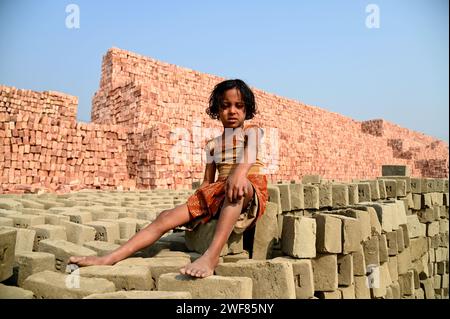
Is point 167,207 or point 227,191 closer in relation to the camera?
point 227,191

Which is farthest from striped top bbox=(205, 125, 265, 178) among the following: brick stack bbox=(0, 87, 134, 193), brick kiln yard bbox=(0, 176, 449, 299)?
brick stack bbox=(0, 87, 134, 193)

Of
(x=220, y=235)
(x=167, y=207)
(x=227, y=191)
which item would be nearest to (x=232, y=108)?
(x=227, y=191)

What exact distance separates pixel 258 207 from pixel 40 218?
2.47 metres

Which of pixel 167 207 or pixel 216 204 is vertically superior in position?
pixel 216 204

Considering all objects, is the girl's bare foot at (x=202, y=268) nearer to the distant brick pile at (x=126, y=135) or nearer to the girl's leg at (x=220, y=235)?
the girl's leg at (x=220, y=235)

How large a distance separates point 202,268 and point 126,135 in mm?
11536

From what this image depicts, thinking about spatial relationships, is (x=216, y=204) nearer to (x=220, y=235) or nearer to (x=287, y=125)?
(x=220, y=235)

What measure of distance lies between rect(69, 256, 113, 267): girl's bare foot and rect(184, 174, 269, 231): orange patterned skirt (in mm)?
676

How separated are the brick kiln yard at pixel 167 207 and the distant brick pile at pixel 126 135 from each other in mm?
49

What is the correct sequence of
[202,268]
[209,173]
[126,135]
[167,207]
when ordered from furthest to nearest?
[126,135], [167,207], [209,173], [202,268]

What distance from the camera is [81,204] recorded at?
584 cm

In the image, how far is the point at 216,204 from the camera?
2.69 meters
